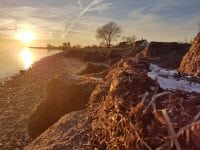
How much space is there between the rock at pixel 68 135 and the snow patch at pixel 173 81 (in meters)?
2.23

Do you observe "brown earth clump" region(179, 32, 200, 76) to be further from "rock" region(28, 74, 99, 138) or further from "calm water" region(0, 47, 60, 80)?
"calm water" region(0, 47, 60, 80)

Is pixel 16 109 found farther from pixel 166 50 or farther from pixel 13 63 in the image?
pixel 13 63

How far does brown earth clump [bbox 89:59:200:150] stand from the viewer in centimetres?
375

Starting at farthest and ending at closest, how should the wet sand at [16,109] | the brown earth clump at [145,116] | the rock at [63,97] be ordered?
the wet sand at [16,109], the rock at [63,97], the brown earth clump at [145,116]

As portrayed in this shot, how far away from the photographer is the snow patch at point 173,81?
468cm

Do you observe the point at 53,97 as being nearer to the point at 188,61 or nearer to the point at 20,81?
the point at 188,61

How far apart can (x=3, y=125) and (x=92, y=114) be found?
1768 centimetres

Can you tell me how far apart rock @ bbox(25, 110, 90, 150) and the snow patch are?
87.9 inches

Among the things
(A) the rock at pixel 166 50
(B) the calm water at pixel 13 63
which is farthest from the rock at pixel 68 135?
(B) the calm water at pixel 13 63

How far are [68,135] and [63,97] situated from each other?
5.21 meters

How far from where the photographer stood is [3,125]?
23.9 meters

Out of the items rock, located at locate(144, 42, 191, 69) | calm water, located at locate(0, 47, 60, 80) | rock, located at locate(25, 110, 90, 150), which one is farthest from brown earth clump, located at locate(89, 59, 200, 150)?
calm water, located at locate(0, 47, 60, 80)

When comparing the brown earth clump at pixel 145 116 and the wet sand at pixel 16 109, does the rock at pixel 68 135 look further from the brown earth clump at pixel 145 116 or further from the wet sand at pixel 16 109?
the wet sand at pixel 16 109

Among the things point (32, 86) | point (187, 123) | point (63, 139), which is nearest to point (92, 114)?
point (63, 139)
